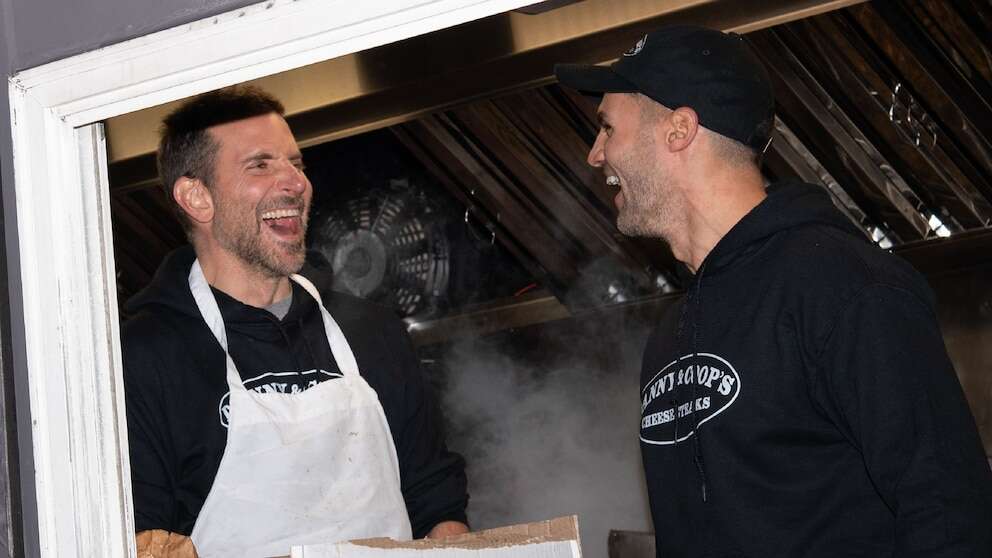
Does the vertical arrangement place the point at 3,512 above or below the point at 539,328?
below

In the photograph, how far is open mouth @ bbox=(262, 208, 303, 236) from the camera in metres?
2.37

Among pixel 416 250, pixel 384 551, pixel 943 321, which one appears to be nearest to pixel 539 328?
pixel 416 250

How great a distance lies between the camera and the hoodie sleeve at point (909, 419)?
1344mm

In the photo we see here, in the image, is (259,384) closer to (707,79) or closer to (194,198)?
(194,198)

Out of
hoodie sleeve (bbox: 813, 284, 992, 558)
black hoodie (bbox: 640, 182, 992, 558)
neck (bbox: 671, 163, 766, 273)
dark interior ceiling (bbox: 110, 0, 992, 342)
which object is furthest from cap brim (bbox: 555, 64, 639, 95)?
hoodie sleeve (bbox: 813, 284, 992, 558)

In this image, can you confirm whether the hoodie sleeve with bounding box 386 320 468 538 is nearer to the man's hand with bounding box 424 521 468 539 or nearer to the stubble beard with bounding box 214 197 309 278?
the man's hand with bounding box 424 521 468 539

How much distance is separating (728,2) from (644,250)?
114 cm

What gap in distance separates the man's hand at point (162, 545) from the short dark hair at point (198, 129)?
91 cm

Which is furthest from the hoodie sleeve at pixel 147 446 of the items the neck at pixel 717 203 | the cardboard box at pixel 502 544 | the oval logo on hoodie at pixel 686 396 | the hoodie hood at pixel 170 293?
the neck at pixel 717 203

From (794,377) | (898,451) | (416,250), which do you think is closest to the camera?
(898,451)

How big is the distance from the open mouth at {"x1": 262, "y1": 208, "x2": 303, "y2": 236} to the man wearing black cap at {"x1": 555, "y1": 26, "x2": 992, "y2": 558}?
2.44 ft

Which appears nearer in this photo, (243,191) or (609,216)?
(243,191)

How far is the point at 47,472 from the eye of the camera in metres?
1.53

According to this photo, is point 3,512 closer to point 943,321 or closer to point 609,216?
point 609,216
